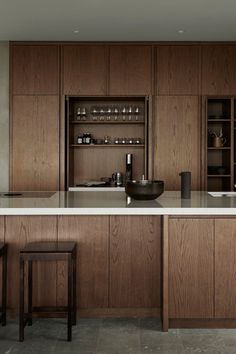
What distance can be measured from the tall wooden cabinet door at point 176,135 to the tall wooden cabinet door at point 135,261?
271 cm

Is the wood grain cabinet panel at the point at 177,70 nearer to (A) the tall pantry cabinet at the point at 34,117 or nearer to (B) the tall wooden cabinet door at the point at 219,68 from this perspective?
(B) the tall wooden cabinet door at the point at 219,68

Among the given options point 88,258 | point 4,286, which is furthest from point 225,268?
point 4,286

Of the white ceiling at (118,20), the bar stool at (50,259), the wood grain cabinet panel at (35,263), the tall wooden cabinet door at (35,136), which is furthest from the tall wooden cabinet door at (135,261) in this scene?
the tall wooden cabinet door at (35,136)

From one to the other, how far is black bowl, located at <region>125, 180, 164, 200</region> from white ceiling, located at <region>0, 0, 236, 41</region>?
6.63 ft

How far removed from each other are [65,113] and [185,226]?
3.32 m

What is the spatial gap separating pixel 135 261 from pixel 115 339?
0.62 meters

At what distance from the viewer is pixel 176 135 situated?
6.27m

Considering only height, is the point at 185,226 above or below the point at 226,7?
below

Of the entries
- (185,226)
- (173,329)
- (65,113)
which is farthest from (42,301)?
(65,113)

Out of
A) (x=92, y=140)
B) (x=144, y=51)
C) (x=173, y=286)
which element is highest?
(x=144, y=51)

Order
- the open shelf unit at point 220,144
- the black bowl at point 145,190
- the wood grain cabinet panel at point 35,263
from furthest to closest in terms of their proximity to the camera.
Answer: the open shelf unit at point 220,144, the black bowl at point 145,190, the wood grain cabinet panel at point 35,263

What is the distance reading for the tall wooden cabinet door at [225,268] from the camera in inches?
134

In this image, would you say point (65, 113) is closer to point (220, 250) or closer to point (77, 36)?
point (77, 36)

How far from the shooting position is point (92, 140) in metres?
6.50
